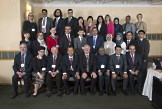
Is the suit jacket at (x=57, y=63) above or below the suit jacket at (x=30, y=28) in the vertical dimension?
below

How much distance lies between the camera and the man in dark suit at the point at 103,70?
542 centimetres

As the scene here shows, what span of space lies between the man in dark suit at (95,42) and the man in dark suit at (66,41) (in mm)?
500

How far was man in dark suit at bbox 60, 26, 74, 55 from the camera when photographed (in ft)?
19.6

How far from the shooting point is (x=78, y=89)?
562 cm

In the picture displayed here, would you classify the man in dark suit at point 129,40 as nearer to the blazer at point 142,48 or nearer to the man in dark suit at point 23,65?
the blazer at point 142,48

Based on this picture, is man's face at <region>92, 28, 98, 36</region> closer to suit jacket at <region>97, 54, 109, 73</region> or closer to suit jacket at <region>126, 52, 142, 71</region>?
suit jacket at <region>97, 54, 109, 73</region>

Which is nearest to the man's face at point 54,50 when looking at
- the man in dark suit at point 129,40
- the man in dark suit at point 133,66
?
the man in dark suit at point 133,66

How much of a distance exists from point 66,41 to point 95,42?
0.76 metres

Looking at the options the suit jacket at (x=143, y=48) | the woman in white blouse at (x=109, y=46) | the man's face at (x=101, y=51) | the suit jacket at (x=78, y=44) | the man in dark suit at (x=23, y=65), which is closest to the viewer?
the man in dark suit at (x=23, y=65)

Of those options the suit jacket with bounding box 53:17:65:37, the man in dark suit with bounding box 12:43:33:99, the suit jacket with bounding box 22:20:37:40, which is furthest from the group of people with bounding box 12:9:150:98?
the suit jacket with bounding box 53:17:65:37

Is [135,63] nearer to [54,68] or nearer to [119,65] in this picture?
[119,65]

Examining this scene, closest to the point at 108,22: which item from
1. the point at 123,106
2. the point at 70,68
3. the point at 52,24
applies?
the point at 52,24

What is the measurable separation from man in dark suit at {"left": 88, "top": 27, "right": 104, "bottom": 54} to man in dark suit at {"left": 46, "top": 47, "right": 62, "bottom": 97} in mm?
983

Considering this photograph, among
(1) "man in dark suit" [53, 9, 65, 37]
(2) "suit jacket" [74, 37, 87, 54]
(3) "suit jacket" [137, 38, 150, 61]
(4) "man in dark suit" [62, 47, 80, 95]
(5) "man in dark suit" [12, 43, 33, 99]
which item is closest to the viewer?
(5) "man in dark suit" [12, 43, 33, 99]
